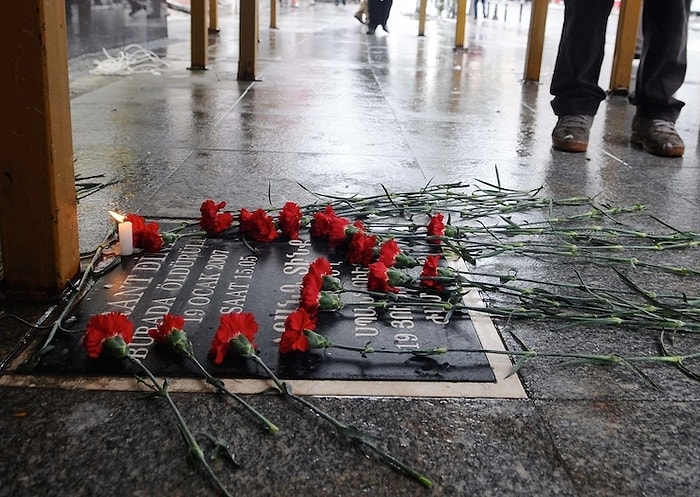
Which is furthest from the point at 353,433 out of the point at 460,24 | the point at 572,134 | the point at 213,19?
the point at 213,19

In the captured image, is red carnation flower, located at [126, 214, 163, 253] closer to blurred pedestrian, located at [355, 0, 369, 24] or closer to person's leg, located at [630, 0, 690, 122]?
person's leg, located at [630, 0, 690, 122]

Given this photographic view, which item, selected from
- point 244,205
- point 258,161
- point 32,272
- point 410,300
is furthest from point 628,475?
point 258,161

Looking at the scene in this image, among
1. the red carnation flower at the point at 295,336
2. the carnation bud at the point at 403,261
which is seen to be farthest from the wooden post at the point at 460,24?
the red carnation flower at the point at 295,336

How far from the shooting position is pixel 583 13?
2648mm

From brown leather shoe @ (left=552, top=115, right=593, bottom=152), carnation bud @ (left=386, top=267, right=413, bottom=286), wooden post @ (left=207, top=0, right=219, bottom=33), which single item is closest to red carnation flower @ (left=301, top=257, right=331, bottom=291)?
carnation bud @ (left=386, top=267, right=413, bottom=286)

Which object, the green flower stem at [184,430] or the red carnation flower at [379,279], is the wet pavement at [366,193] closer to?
the green flower stem at [184,430]

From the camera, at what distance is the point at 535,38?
4.93 m

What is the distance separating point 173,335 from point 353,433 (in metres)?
0.33

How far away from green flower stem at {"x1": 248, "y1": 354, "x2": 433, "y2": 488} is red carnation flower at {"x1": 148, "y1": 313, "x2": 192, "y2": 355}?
11 cm

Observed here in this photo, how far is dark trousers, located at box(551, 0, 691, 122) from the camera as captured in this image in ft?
8.72

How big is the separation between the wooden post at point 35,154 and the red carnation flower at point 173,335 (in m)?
0.31

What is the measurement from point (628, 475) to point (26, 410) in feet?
2.53

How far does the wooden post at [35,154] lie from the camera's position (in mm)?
1172

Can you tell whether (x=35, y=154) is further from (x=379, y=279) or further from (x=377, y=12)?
(x=377, y=12)
